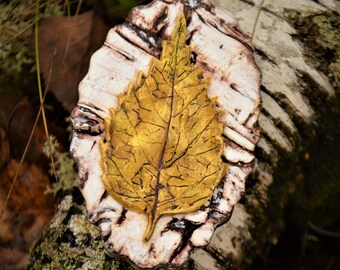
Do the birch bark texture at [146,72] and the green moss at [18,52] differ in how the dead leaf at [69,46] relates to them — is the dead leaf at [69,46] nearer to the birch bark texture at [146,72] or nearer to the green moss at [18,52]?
the green moss at [18,52]

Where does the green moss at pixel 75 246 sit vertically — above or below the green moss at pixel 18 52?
below

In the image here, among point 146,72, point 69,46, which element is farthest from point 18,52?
point 146,72

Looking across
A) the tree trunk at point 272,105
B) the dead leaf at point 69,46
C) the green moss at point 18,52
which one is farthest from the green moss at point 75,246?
the green moss at point 18,52

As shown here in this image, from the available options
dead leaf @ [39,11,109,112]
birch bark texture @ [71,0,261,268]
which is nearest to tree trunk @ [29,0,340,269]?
birch bark texture @ [71,0,261,268]

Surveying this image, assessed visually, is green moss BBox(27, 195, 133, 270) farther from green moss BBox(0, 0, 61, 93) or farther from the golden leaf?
green moss BBox(0, 0, 61, 93)

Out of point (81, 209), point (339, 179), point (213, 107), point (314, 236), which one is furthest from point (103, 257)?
point (314, 236)

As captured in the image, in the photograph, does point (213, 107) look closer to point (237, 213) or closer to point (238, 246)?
point (237, 213)

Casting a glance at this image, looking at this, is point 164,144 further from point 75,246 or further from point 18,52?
point 18,52
